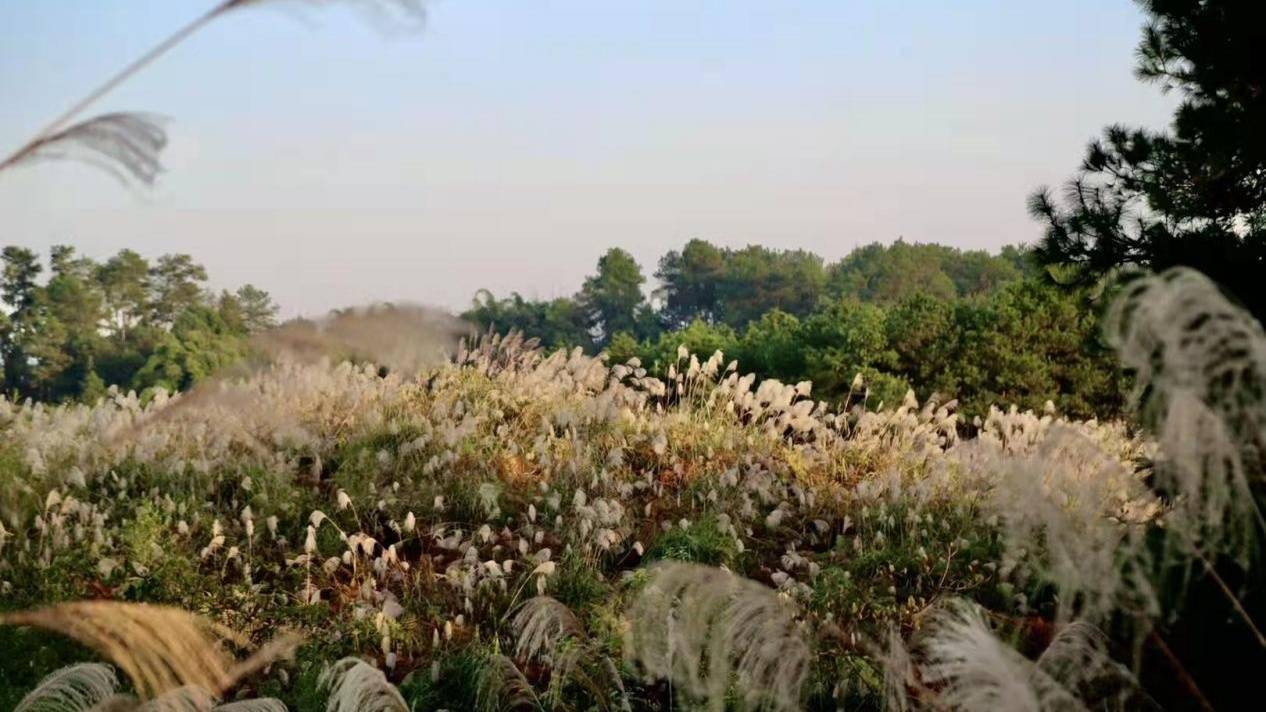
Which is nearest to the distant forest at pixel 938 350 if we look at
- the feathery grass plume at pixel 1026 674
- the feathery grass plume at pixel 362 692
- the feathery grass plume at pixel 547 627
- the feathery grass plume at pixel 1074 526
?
the feathery grass plume at pixel 1074 526

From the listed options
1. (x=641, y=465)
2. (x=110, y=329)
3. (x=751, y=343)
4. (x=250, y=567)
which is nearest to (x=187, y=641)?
(x=250, y=567)

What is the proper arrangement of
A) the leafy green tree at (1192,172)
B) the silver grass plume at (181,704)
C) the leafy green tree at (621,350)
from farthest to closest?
the leafy green tree at (621,350) → the leafy green tree at (1192,172) → the silver grass plume at (181,704)

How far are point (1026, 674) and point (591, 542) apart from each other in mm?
3965

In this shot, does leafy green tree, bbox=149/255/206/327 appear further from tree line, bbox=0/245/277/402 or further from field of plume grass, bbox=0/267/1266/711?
field of plume grass, bbox=0/267/1266/711

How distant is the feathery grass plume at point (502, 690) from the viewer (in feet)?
15.9

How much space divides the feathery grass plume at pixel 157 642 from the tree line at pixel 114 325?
25.9 metres

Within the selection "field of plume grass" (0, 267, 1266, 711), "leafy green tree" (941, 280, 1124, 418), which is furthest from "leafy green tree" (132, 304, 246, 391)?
"field of plume grass" (0, 267, 1266, 711)

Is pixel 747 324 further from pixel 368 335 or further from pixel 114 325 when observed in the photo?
pixel 368 335

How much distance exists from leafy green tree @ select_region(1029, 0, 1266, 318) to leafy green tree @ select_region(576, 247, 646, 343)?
3692 centimetres

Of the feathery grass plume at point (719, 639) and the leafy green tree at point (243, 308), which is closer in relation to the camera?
the feathery grass plume at point (719, 639)

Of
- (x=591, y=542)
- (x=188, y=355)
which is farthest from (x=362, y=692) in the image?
(x=188, y=355)

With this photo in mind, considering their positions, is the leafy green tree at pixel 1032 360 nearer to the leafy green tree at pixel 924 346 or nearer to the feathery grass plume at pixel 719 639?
the leafy green tree at pixel 924 346

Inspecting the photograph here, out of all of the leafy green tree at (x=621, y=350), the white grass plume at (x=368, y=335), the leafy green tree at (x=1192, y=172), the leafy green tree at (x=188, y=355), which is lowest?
the leafy green tree at (x=188, y=355)

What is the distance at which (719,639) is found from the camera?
183 inches
